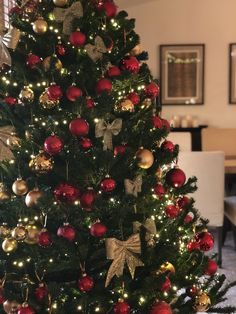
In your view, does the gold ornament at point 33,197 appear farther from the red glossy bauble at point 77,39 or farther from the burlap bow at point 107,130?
the red glossy bauble at point 77,39

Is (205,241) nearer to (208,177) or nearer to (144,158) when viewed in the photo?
(144,158)

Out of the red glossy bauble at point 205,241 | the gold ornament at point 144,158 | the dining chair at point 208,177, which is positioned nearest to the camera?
the gold ornament at point 144,158

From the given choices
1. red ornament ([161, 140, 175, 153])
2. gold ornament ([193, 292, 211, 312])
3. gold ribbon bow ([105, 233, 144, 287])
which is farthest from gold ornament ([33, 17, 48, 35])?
gold ornament ([193, 292, 211, 312])

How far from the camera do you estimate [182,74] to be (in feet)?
16.4

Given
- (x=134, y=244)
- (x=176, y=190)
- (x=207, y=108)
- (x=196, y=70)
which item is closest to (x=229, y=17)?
(x=196, y=70)

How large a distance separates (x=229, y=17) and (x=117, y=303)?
4502 mm

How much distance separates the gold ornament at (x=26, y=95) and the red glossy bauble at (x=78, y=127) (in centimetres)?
15

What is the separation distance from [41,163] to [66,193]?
11 cm

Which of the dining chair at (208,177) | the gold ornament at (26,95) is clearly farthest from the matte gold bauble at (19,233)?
the dining chair at (208,177)

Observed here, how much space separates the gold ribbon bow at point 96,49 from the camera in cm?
117

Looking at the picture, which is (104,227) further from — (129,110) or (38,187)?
(129,110)

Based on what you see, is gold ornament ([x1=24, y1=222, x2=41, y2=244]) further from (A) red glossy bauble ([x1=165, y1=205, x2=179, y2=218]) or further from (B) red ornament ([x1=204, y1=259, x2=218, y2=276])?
(B) red ornament ([x1=204, y1=259, x2=218, y2=276])

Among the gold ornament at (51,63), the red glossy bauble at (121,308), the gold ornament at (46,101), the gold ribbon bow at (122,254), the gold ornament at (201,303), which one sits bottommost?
the gold ornament at (201,303)

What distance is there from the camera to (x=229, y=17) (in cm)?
491
